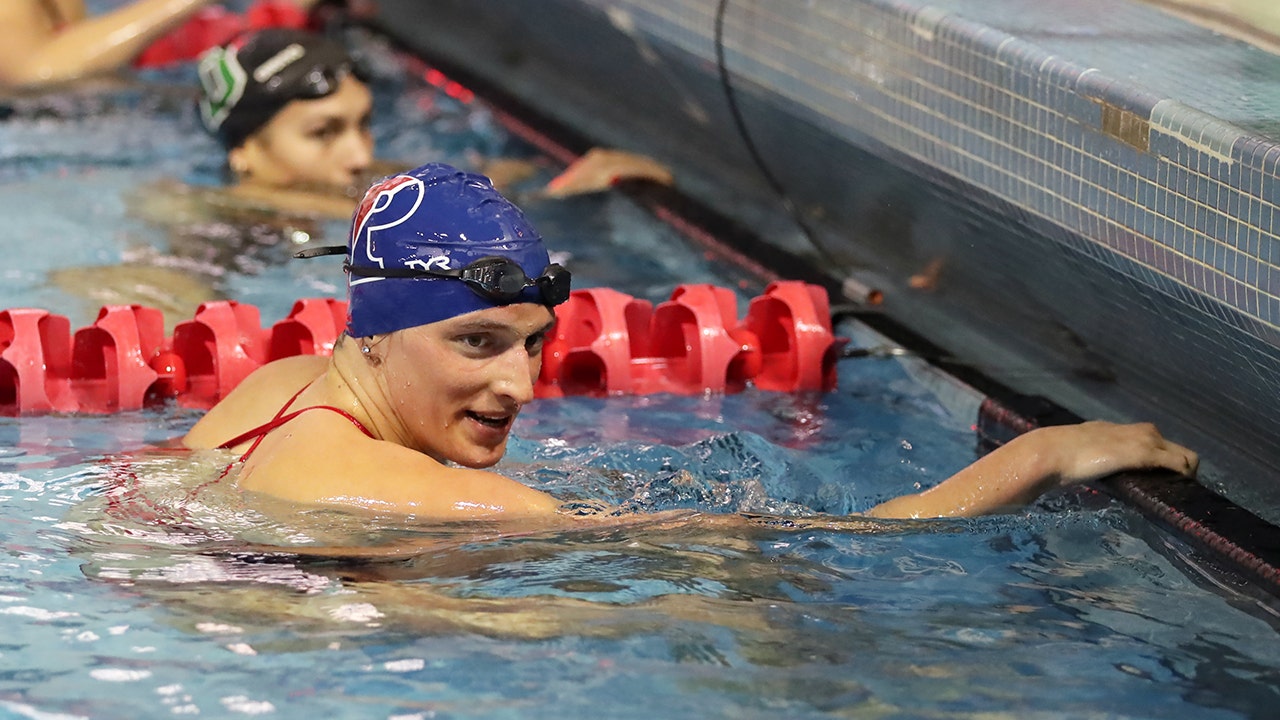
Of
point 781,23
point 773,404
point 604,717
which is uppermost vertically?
point 781,23

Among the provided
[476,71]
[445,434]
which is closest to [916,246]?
[445,434]

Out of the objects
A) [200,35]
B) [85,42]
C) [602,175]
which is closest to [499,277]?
[602,175]

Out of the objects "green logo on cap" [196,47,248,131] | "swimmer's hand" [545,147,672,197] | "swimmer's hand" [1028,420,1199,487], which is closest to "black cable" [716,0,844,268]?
"swimmer's hand" [545,147,672,197]

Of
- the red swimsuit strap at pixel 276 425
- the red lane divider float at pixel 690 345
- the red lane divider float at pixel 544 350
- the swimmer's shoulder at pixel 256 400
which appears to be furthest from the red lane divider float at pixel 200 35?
the red swimsuit strap at pixel 276 425

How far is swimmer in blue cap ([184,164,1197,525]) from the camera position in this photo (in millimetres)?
2936

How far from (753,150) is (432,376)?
10.3 ft

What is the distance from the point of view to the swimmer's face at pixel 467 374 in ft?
9.68

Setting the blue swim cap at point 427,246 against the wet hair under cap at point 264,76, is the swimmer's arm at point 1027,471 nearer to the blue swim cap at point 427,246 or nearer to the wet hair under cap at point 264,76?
the blue swim cap at point 427,246

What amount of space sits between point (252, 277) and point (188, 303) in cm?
34

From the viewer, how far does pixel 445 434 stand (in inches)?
120

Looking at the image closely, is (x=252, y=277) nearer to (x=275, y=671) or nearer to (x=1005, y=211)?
(x=1005, y=211)

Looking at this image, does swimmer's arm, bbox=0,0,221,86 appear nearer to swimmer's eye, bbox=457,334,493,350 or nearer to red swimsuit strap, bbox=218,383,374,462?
red swimsuit strap, bbox=218,383,374,462

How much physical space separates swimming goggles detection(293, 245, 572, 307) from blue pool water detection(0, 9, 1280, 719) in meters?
0.45

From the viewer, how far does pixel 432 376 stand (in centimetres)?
298
